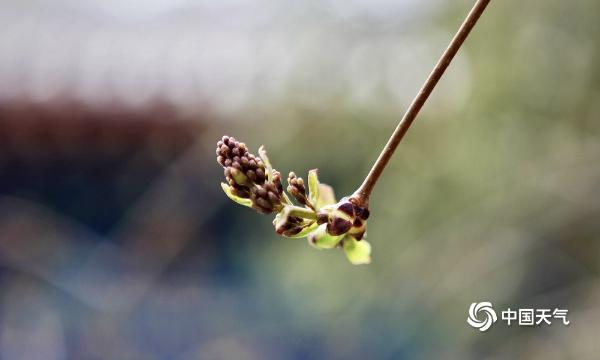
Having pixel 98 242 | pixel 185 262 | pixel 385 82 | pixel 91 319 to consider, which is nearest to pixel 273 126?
pixel 385 82

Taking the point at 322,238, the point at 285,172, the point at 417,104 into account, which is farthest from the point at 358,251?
the point at 285,172

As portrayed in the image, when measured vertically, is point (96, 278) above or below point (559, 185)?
below

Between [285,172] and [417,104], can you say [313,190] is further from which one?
[285,172]

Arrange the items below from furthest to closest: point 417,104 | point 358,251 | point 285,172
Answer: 1. point 285,172
2. point 358,251
3. point 417,104

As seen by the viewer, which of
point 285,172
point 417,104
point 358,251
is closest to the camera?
point 417,104

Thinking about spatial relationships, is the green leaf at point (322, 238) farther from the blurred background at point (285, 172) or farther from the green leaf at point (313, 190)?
the blurred background at point (285, 172)

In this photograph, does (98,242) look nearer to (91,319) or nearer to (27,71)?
(91,319)

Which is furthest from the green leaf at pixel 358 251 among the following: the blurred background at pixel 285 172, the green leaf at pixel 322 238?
the blurred background at pixel 285 172
